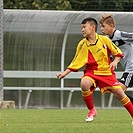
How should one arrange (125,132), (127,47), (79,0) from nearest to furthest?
(125,132), (127,47), (79,0)

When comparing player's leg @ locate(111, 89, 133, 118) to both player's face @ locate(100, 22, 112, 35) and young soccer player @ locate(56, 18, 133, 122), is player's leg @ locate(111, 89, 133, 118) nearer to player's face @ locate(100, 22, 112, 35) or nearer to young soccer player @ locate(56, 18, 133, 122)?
young soccer player @ locate(56, 18, 133, 122)

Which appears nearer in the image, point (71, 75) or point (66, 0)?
point (71, 75)

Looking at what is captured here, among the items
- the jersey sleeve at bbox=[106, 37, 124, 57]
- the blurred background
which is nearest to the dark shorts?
the jersey sleeve at bbox=[106, 37, 124, 57]

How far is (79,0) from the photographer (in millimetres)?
25312

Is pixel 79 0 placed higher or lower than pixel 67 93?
higher

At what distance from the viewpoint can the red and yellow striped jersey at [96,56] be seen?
10758 mm

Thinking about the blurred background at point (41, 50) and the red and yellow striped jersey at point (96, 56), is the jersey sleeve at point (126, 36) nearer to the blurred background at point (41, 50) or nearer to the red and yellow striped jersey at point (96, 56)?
the red and yellow striped jersey at point (96, 56)

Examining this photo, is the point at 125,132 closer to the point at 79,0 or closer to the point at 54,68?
the point at 54,68

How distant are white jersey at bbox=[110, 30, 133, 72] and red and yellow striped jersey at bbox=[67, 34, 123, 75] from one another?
2.32 feet

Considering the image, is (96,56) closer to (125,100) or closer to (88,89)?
(88,89)

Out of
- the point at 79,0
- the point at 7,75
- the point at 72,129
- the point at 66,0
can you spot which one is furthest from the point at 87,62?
the point at 66,0

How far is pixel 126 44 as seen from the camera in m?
11.8

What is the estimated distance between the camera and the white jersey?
11.5 m

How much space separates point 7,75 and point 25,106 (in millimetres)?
1058
